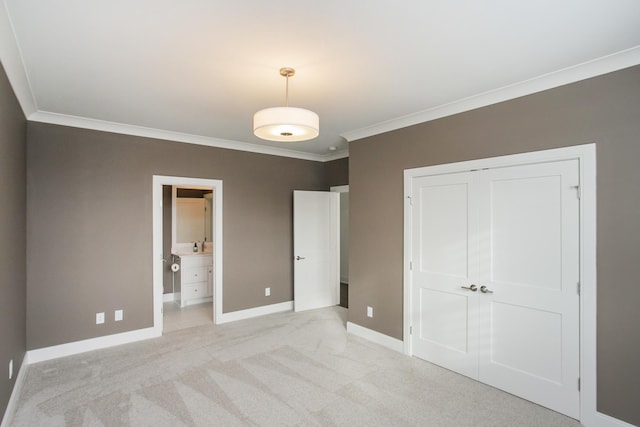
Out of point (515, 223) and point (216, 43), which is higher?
point (216, 43)

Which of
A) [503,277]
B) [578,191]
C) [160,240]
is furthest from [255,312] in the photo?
[578,191]

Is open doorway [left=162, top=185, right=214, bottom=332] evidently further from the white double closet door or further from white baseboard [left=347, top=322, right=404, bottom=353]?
the white double closet door

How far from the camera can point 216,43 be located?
2084mm

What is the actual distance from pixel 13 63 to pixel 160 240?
238cm

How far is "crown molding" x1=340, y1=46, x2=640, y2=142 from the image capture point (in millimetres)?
2248

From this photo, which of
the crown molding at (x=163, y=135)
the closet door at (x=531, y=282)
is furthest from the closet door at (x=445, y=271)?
the crown molding at (x=163, y=135)

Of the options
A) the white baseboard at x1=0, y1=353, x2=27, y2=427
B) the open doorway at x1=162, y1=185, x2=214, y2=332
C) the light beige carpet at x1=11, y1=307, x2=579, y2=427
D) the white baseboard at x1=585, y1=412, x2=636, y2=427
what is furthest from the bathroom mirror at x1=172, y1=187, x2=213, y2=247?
the white baseboard at x1=585, y1=412, x2=636, y2=427

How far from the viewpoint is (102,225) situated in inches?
150

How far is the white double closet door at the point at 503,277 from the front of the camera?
252 cm

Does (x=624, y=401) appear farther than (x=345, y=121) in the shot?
No

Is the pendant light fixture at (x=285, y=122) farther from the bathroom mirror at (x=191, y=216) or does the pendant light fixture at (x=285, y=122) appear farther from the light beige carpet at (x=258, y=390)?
the bathroom mirror at (x=191, y=216)

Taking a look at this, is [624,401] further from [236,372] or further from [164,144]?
[164,144]

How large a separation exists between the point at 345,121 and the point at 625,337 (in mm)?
3061

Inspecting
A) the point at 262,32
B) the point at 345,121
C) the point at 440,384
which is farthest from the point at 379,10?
the point at 440,384
